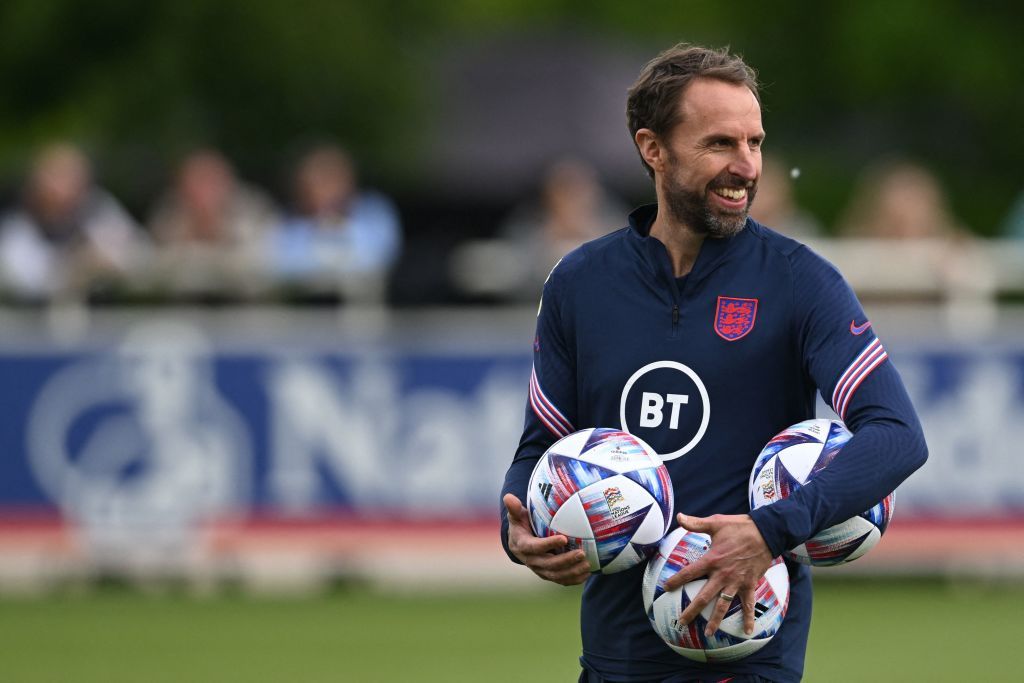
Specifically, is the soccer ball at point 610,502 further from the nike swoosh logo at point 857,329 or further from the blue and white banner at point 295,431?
the blue and white banner at point 295,431

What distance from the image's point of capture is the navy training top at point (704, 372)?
4879 mm

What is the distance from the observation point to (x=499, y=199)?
2016cm

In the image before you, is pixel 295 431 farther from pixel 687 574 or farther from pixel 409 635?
pixel 687 574

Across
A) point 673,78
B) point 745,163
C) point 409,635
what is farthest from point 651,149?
point 409,635

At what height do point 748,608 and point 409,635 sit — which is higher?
point 748,608

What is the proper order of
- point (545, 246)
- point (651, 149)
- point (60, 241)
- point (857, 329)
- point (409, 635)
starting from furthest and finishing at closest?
point (60, 241) < point (545, 246) < point (409, 635) < point (651, 149) < point (857, 329)

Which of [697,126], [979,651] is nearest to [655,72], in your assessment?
[697,126]

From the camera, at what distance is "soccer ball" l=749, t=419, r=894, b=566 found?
15.7 ft

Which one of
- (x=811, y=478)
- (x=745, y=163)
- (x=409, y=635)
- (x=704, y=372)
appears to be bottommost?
(x=409, y=635)

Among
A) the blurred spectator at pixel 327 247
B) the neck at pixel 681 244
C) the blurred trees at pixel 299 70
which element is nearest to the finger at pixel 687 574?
the neck at pixel 681 244

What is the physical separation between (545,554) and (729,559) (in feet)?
1.86

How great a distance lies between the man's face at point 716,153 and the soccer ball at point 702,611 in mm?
852

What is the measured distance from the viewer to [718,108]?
4.92 metres

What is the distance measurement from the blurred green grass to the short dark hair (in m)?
5.50
